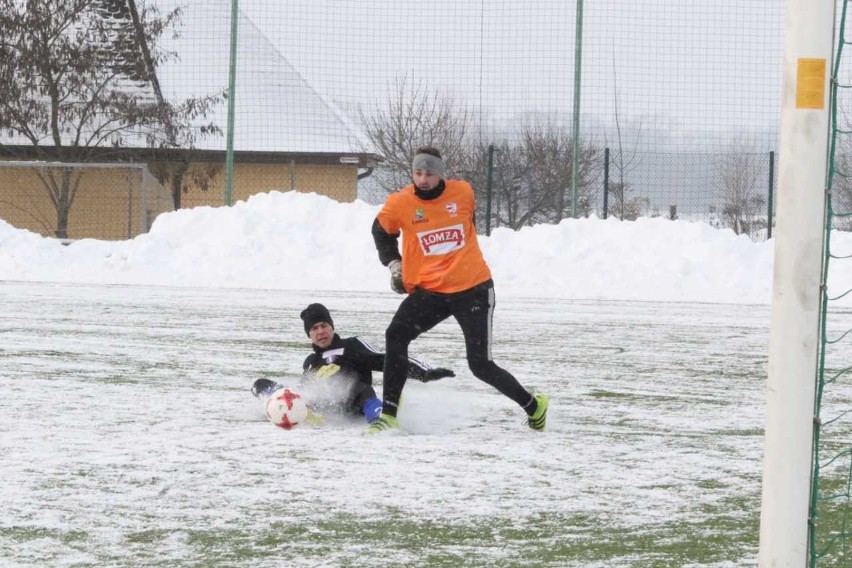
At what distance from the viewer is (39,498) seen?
210 inches

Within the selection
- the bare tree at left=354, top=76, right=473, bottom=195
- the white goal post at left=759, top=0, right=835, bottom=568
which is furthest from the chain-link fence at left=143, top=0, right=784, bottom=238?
the white goal post at left=759, top=0, right=835, bottom=568

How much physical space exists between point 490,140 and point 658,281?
572cm

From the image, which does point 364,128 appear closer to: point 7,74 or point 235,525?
point 7,74

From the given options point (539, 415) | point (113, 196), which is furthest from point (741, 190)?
point (539, 415)

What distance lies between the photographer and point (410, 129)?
1069 inches

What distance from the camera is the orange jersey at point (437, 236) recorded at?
6.87m

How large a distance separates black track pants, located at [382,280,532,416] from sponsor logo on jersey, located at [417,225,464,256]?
0.24 m

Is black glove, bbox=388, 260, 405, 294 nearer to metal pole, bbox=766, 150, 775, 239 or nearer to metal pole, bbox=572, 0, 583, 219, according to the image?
metal pole, bbox=572, 0, 583, 219

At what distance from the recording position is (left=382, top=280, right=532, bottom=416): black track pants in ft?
22.8

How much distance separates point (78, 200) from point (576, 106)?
1032 centimetres

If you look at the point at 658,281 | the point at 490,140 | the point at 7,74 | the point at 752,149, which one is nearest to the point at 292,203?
the point at 490,140

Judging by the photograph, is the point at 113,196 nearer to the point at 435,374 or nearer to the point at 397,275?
the point at 435,374

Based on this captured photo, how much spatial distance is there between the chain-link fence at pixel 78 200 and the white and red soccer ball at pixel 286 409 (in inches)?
606

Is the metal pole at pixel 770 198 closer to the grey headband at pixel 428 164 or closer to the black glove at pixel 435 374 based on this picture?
the black glove at pixel 435 374
